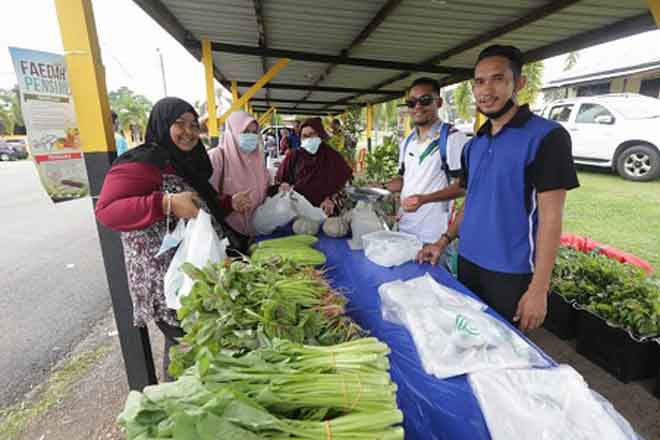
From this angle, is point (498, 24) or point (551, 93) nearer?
point (498, 24)

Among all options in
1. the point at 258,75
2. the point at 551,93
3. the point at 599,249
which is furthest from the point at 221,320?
the point at 551,93

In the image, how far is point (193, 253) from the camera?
1598mm

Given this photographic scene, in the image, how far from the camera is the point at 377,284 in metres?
1.84

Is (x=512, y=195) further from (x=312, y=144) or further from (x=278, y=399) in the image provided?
(x=312, y=144)

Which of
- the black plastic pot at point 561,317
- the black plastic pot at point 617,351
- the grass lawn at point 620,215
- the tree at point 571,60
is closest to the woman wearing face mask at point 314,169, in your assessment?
the black plastic pot at point 561,317

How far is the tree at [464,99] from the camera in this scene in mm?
10742

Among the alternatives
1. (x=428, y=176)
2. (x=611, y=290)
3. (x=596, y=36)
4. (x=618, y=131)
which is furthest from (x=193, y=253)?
(x=618, y=131)

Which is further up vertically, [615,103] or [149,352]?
[615,103]

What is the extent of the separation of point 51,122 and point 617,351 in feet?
13.2

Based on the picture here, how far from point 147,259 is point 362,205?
67.8 inches

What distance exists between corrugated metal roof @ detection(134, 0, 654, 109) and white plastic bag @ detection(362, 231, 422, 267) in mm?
2578

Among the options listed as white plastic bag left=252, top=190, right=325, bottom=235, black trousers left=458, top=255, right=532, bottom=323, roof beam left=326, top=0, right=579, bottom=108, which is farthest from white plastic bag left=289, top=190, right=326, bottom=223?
roof beam left=326, top=0, right=579, bottom=108

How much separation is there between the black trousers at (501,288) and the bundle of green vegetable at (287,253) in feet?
3.10

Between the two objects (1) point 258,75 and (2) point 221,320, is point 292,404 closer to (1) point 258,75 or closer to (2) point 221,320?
(2) point 221,320
